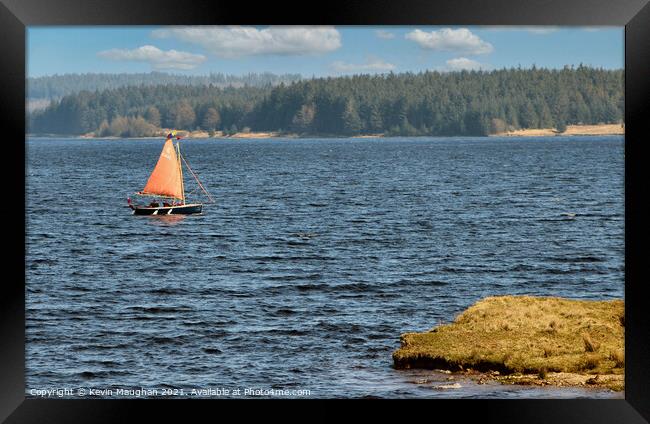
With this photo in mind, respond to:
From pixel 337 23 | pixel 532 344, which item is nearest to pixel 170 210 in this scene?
pixel 532 344

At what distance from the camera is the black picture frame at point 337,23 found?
46.1ft

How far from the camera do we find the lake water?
31281 millimetres

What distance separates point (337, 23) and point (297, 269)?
40.6 metres

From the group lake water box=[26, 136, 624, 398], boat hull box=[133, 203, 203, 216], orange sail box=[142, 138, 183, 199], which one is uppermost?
orange sail box=[142, 138, 183, 199]

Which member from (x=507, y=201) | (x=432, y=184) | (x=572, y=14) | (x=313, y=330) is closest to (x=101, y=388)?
(x=313, y=330)

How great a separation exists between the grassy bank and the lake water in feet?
2.18

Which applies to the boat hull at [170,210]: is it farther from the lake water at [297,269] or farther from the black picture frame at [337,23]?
the black picture frame at [337,23]

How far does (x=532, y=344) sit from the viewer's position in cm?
2303

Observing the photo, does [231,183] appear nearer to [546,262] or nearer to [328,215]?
[328,215]

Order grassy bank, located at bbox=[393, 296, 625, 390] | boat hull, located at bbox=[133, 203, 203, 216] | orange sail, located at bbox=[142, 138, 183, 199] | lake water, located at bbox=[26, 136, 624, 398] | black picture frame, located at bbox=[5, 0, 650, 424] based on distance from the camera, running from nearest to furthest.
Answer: black picture frame, located at bbox=[5, 0, 650, 424], grassy bank, located at bbox=[393, 296, 625, 390], lake water, located at bbox=[26, 136, 624, 398], orange sail, located at bbox=[142, 138, 183, 199], boat hull, located at bbox=[133, 203, 203, 216]

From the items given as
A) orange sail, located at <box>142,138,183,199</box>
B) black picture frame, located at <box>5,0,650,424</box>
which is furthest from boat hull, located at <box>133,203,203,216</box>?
black picture frame, located at <box>5,0,650,424</box>

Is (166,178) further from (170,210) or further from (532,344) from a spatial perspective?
(532,344)

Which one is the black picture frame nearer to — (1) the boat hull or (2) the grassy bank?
(2) the grassy bank

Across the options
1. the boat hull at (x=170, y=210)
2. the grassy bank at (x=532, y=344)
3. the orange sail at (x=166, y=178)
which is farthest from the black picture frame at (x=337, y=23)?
the boat hull at (x=170, y=210)
